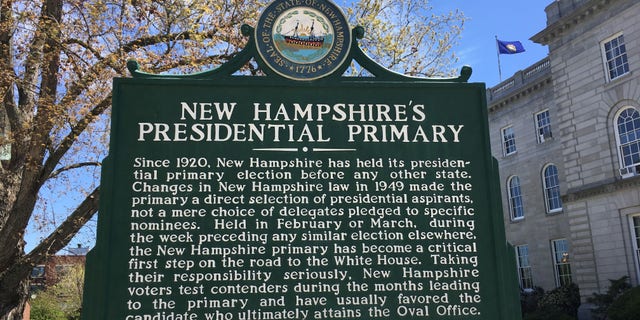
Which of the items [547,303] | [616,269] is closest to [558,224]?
[547,303]

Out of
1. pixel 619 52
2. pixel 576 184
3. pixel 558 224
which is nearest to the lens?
pixel 619 52

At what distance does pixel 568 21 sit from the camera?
27766mm

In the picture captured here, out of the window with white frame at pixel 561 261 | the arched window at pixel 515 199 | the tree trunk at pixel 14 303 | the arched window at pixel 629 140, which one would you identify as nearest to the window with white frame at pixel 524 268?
the arched window at pixel 515 199

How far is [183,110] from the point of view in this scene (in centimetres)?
462

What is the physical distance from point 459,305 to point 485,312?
22cm

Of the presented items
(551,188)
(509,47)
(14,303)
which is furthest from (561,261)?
(14,303)

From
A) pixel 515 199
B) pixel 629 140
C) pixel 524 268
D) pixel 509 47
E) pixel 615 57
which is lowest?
pixel 524 268

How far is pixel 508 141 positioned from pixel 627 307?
775 inches

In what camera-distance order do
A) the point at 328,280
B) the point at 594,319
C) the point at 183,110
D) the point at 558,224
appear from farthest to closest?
the point at 558,224 → the point at 594,319 → the point at 183,110 → the point at 328,280

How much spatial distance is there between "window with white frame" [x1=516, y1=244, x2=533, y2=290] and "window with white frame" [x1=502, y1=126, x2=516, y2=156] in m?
6.47

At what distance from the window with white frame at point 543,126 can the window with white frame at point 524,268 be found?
693 centimetres

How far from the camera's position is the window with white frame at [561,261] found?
103ft

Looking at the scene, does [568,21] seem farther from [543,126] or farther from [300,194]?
[300,194]

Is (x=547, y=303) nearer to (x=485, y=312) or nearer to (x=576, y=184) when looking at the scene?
(x=576, y=184)
